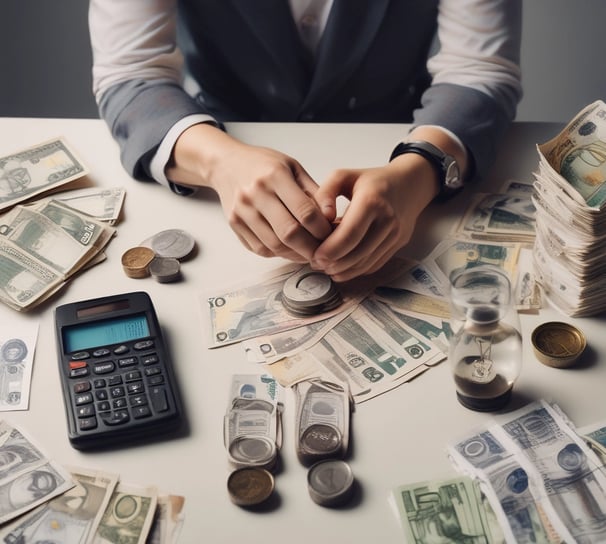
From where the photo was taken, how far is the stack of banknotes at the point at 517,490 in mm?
865

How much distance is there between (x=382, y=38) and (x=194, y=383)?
2.84 feet

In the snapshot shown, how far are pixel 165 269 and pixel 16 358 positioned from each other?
0.79 feet

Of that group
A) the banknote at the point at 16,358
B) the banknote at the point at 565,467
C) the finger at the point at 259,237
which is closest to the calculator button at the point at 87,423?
the banknote at the point at 16,358

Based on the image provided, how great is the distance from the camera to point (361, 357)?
42.1 inches

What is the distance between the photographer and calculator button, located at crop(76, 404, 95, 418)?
0.97 metres

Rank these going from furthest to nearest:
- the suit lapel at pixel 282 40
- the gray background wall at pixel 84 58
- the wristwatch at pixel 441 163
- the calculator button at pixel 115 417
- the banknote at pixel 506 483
Result: the gray background wall at pixel 84 58 → the suit lapel at pixel 282 40 → the wristwatch at pixel 441 163 → the calculator button at pixel 115 417 → the banknote at pixel 506 483

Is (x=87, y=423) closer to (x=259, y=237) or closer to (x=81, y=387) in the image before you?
(x=81, y=387)

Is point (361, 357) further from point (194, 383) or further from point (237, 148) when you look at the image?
point (237, 148)

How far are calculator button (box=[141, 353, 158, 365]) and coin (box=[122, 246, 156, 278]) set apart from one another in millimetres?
190

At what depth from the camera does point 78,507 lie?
2.97ft

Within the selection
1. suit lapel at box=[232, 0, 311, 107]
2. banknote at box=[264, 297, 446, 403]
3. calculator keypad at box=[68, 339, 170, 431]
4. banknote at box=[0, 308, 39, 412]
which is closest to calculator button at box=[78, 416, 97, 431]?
calculator keypad at box=[68, 339, 170, 431]

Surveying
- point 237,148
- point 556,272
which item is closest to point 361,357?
point 556,272

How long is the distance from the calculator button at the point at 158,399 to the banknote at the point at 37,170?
1.64ft

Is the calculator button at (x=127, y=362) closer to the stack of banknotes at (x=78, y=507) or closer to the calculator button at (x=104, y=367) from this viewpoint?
the calculator button at (x=104, y=367)
